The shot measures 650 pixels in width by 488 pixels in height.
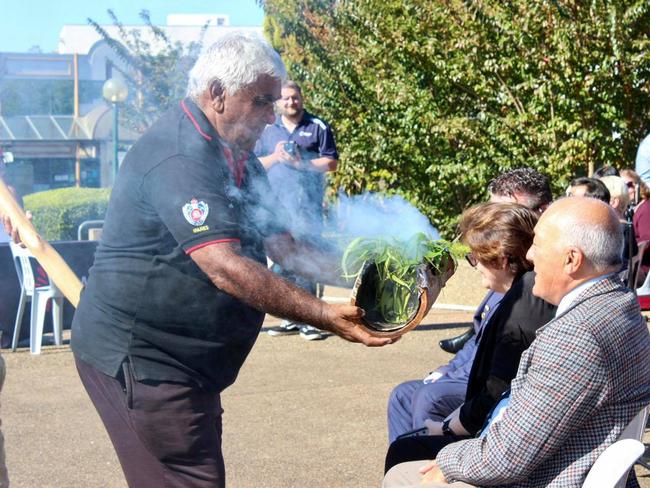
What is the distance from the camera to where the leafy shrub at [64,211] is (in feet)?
41.8

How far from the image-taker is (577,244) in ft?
9.36

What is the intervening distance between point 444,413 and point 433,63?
789cm

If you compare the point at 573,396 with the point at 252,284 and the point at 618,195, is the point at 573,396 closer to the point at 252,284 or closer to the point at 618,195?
the point at 252,284

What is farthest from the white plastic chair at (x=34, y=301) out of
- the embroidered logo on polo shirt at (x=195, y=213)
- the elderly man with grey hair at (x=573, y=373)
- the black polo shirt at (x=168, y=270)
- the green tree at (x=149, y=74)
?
the elderly man with grey hair at (x=573, y=373)

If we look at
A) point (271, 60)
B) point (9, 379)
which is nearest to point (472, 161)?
point (9, 379)

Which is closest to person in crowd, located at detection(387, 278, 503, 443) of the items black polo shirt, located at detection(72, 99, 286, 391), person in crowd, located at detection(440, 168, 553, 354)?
person in crowd, located at detection(440, 168, 553, 354)

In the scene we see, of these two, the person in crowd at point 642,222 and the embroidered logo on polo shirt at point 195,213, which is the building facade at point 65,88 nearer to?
the embroidered logo on polo shirt at point 195,213

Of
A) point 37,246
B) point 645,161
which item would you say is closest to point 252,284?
point 37,246

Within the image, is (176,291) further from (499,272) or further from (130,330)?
(499,272)

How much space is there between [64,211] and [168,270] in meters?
10.6

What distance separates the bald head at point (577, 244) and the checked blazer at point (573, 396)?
100 mm

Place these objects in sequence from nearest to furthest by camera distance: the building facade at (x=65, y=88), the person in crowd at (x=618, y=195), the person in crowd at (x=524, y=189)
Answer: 1. the person in crowd at (x=524, y=189)
2. the building facade at (x=65, y=88)
3. the person in crowd at (x=618, y=195)

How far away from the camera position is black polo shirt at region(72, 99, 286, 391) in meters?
2.79

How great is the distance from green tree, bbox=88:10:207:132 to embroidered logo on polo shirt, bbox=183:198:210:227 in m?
5.71
